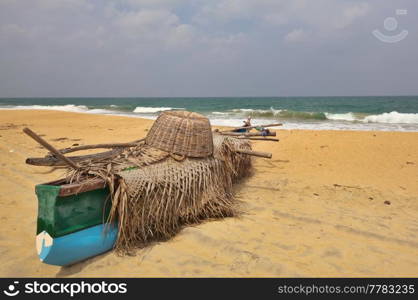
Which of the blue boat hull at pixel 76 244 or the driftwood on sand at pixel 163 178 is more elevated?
the driftwood on sand at pixel 163 178

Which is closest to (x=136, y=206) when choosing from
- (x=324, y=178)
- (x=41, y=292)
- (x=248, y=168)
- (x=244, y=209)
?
(x=41, y=292)

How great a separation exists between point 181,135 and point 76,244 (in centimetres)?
182

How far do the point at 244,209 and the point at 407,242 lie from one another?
199 cm

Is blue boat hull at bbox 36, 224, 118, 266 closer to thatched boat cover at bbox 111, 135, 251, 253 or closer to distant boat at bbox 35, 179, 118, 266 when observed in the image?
distant boat at bbox 35, 179, 118, 266

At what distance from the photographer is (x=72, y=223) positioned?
2.63m

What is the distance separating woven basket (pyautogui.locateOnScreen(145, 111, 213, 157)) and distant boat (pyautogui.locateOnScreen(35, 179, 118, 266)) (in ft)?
3.76

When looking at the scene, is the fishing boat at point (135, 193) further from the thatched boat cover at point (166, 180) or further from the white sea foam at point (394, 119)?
the white sea foam at point (394, 119)

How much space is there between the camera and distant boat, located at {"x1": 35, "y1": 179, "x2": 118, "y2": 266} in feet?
8.21

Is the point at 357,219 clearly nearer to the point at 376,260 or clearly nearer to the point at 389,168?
the point at 376,260

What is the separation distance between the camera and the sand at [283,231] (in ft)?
9.17

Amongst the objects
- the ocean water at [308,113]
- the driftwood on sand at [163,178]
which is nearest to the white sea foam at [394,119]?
the ocean water at [308,113]

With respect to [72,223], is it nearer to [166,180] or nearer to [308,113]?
[166,180]

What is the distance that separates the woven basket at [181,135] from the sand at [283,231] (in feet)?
3.20

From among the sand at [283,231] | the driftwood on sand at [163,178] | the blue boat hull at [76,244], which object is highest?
the driftwood on sand at [163,178]
